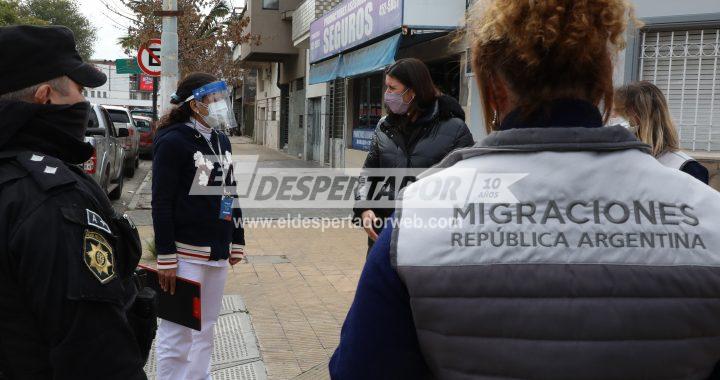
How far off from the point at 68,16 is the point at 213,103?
6357 cm

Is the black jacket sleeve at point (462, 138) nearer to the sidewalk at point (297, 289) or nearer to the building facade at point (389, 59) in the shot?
the building facade at point (389, 59)

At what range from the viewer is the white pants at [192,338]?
3.77 m

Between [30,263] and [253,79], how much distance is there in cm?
4749

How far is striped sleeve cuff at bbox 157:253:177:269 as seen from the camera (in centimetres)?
368

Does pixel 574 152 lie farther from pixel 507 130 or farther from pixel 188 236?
pixel 188 236

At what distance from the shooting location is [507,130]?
137 cm

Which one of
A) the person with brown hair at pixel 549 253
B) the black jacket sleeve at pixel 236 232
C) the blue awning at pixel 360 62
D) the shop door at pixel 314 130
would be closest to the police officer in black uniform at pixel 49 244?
the person with brown hair at pixel 549 253

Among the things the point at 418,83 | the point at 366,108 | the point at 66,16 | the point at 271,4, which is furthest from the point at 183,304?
the point at 66,16

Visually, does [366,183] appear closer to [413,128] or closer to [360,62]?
[413,128]

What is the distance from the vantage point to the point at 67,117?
1929mm

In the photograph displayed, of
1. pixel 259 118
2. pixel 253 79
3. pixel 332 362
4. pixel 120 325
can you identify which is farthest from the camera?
pixel 253 79

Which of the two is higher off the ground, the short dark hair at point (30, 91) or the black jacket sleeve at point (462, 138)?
the short dark hair at point (30, 91)

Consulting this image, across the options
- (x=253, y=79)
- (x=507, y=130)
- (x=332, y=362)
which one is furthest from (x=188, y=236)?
(x=253, y=79)

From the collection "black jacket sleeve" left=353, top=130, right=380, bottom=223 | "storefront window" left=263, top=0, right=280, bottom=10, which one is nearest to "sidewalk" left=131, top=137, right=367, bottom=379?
"black jacket sleeve" left=353, top=130, right=380, bottom=223
